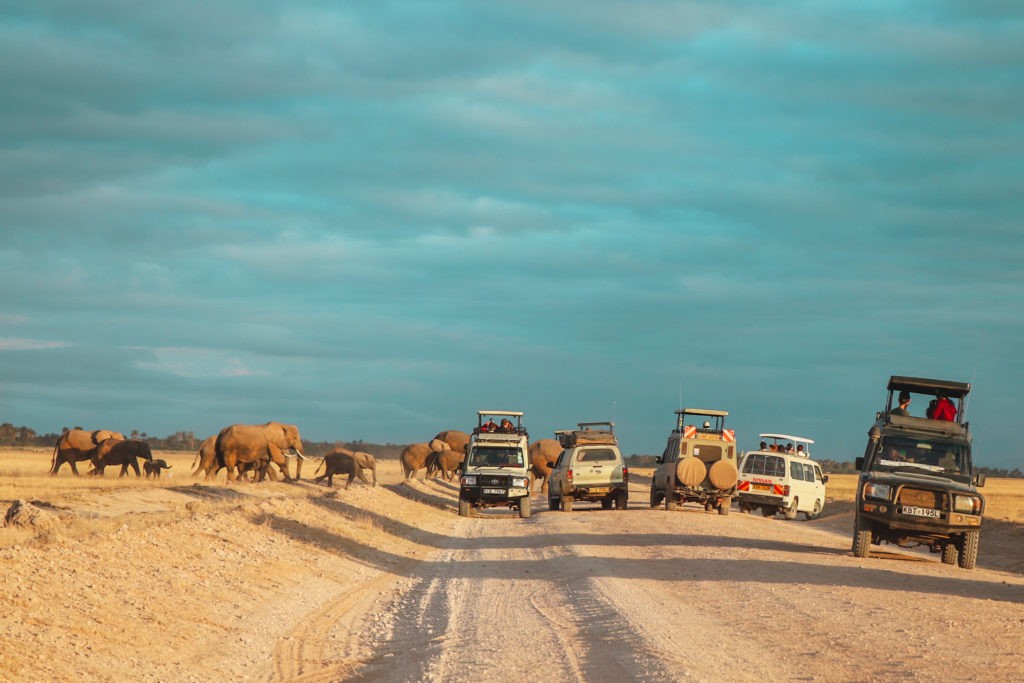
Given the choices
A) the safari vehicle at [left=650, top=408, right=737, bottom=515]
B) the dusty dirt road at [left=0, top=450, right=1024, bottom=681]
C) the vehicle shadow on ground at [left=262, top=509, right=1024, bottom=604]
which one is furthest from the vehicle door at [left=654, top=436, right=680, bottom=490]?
the vehicle shadow on ground at [left=262, top=509, right=1024, bottom=604]

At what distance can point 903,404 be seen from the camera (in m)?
24.8

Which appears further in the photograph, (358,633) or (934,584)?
(934,584)

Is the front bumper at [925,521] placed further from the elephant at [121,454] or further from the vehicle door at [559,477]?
the elephant at [121,454]

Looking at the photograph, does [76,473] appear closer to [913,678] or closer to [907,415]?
[907,415]

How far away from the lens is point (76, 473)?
177ft

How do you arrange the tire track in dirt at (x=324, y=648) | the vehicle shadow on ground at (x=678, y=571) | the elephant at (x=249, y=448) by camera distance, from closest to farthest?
the tire track in dirt at (x=324, y=648), the vehicle shadow on ground at (x=678, y=571), the elephant at (x=249, y=448)

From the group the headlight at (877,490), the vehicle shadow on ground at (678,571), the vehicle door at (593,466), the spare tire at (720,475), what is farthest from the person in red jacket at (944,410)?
the vehicle door at (593,466)

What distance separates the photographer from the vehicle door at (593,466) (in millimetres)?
36094

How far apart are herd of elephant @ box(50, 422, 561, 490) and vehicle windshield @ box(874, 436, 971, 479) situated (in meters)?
19.5

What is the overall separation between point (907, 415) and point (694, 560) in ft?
20.0

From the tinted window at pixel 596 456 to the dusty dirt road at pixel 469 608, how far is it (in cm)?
1030

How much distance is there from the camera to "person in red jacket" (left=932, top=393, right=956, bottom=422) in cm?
2505

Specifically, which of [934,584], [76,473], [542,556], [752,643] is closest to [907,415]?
[934,584]

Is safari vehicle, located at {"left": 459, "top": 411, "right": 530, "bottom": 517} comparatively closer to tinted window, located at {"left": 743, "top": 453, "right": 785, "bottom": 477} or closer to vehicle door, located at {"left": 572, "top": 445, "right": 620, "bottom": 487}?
vehicle door, located at {"left": 572, "top": 445, "right": 620, "bottom": 487}
